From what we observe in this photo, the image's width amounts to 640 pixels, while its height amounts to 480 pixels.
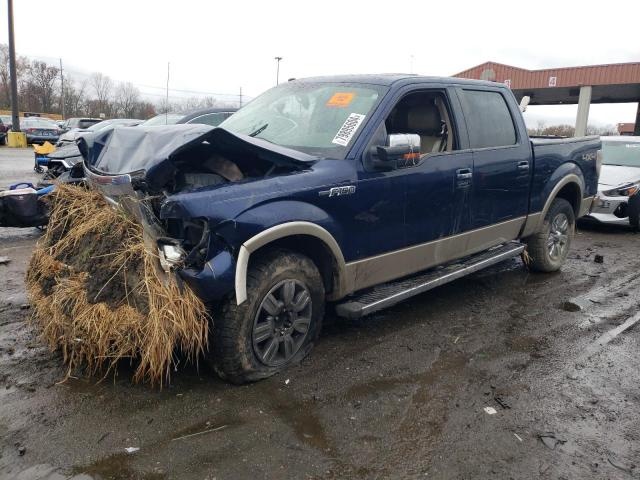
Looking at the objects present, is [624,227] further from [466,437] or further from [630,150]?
[466,437]

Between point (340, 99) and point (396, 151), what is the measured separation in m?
0.87

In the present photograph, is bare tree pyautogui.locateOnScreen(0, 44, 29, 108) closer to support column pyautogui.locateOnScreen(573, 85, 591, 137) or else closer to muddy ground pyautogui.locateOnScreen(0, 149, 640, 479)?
support column pyautogui.locateOnScreen(573, 85, 591, 137)

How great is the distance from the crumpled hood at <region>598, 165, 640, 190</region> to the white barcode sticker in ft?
24.6

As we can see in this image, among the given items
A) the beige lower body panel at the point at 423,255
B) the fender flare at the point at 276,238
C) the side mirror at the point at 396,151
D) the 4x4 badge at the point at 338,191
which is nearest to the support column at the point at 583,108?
the beige lower body panel at the point at 423,255

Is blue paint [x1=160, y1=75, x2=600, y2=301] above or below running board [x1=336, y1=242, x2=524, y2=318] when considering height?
above

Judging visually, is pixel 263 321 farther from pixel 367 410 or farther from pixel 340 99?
pixel 340 99

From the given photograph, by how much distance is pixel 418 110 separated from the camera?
5035mm

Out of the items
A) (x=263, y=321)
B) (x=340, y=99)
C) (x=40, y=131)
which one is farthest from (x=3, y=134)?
(x=263, y=321)

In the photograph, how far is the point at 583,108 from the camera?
101ft

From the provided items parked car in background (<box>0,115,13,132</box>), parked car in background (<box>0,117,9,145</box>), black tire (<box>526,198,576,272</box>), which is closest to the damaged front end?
black tire (<box>526,198,576,272</box>)

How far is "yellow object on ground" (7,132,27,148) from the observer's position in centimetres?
2598

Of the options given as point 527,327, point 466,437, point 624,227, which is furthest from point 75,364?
point 624,227

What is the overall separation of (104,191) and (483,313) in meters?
3.60

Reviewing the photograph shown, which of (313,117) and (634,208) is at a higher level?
(313,117)
